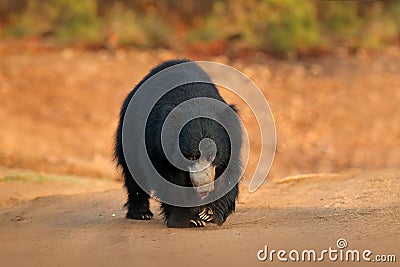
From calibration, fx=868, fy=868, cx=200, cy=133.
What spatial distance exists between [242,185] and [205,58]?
9286mm

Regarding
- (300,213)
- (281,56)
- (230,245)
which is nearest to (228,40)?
(281,56)

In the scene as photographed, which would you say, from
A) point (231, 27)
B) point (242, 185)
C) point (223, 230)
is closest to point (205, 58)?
point (231, 27)

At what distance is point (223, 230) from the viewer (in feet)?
22.5

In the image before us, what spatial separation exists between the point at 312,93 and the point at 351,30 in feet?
14.0

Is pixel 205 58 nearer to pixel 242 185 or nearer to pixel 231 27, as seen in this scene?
pixel 231 27

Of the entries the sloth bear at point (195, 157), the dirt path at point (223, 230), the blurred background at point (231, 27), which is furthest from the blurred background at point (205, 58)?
the sloth bear at point (195, 157)

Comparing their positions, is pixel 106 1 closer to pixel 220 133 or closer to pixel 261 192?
pixel 261 192

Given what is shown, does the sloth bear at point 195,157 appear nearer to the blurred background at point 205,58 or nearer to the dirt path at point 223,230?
the dirt path at point 223,230

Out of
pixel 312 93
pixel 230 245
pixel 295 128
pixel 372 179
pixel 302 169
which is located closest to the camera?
pixel 230 245

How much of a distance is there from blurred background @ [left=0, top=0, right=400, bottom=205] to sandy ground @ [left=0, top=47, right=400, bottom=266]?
0.04 m

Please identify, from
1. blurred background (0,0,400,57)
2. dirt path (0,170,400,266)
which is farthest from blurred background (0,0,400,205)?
dirt path (0,170,400,266)

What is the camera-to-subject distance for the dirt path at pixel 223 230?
5840 mm

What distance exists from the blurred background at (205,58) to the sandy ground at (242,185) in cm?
4

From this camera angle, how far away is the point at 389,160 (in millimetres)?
14727
